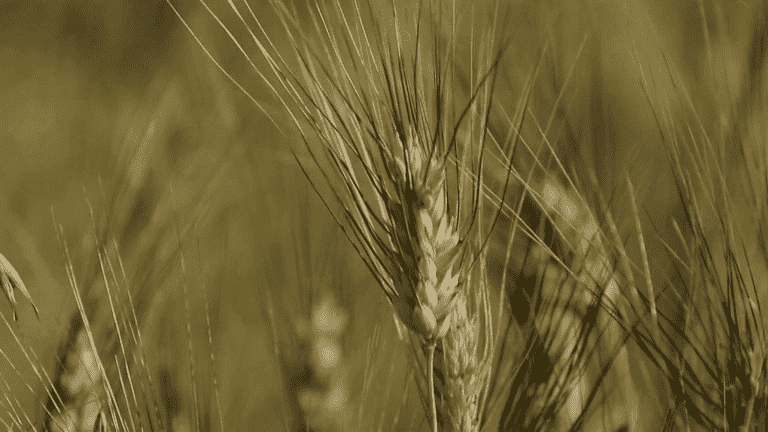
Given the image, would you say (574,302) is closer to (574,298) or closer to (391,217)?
(574,298)

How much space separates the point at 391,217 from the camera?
0.39 m

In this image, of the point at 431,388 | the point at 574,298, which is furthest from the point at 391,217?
the point at 574,298

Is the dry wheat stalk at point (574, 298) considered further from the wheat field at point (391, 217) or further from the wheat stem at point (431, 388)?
the wheat stem at point (431, 388)

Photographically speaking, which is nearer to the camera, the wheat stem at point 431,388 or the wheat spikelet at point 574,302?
the wheat stem at point 431,388

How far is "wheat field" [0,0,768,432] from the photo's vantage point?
42 cm

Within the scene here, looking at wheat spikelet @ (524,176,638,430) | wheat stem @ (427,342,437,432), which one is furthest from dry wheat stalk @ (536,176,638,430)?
wheat stem @ (427,342,437,432)

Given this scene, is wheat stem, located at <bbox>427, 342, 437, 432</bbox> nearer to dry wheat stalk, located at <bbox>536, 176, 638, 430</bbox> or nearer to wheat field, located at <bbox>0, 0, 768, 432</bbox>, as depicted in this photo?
wheat field, located at <bbox>0, 0, 768, 432</bbox>

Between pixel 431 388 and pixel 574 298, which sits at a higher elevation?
pixel 431 388

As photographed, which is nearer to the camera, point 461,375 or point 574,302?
point 461,375

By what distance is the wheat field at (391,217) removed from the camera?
0.42 metres

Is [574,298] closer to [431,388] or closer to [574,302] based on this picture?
[574,302]

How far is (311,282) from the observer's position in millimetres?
705

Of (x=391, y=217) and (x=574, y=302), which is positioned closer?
(x=391, y=217)

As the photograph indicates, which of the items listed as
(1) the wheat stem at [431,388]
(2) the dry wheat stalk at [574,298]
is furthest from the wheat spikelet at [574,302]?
(1) the wheat stem at [431,388]
